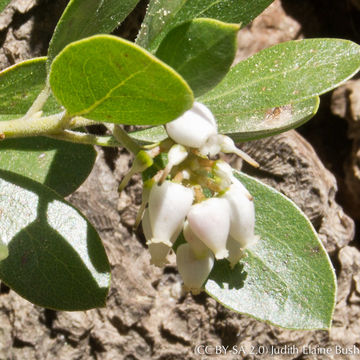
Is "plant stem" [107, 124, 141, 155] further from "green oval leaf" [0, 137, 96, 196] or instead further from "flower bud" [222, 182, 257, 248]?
"green oval leaf" [0, 137, 96, 196]

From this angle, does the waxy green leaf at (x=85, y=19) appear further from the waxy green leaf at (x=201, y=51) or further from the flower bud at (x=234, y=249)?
the flower bud at (x=234, y=249)

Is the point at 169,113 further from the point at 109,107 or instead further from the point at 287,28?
the point at 287,28

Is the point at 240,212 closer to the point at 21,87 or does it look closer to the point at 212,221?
the point at 212,221

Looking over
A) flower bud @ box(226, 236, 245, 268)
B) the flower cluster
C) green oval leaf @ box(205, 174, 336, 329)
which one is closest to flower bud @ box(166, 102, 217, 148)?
the flower cluster

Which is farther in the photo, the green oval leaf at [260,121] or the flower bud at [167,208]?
the green oval leaf at [260,121]

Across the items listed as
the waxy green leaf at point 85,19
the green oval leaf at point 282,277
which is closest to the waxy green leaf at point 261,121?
the green oval leaf at point 282,277

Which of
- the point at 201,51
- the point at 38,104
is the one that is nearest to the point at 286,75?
the point at 201,51
